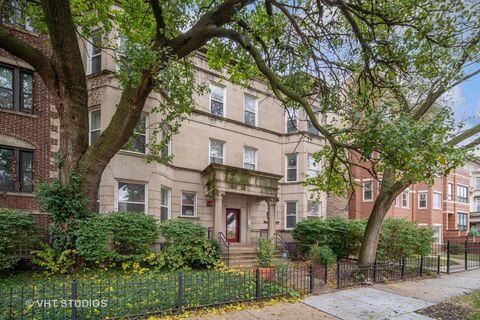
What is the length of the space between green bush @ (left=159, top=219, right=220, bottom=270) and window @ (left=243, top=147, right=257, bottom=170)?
6.90 m

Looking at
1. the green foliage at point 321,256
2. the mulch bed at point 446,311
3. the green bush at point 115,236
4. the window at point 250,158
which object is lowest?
the mulch bed at point 446,311

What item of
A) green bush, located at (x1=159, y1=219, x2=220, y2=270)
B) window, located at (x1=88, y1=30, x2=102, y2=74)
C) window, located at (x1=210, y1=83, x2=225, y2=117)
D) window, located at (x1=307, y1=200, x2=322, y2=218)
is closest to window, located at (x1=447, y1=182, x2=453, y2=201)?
window, located at (x1=307, y1=200, x2=322, y2=218)

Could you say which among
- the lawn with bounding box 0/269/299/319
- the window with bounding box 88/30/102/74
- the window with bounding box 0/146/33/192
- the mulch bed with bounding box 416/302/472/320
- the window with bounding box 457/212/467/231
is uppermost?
the window with bounding box 88/30/102/74

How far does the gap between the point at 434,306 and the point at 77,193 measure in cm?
1044

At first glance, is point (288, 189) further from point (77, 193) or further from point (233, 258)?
point (77, 193)

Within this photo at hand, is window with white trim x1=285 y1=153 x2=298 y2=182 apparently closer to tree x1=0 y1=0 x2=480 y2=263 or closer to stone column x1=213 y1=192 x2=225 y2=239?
stone column x1=213 y1=192 x2=225 y2=239

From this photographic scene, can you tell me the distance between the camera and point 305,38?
9625 mm

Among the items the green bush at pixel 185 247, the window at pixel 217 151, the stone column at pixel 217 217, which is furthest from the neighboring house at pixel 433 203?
the green bush at pixel 185 247

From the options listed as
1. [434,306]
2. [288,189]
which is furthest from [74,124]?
[288,189]

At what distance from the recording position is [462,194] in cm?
3566

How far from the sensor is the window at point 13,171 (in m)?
12.5

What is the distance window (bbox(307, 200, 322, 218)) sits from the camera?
20078 mm

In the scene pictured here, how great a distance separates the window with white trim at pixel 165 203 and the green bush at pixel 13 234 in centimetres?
540

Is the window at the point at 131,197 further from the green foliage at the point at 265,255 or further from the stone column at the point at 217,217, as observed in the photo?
the green foliage at the point at 265,255
